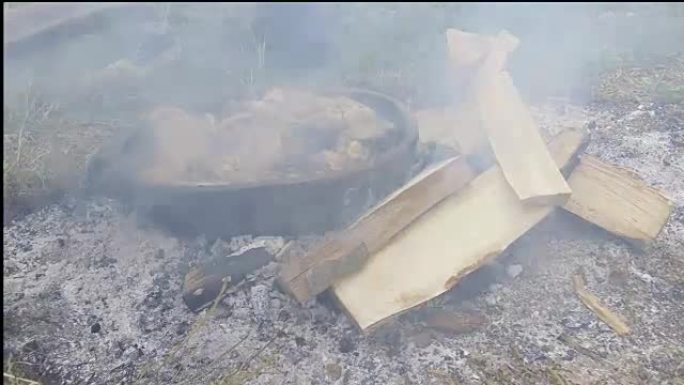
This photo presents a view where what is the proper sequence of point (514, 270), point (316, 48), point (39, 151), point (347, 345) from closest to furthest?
point (347, 345) → point (514, 270) → point (39, 151) → point (316, 48)

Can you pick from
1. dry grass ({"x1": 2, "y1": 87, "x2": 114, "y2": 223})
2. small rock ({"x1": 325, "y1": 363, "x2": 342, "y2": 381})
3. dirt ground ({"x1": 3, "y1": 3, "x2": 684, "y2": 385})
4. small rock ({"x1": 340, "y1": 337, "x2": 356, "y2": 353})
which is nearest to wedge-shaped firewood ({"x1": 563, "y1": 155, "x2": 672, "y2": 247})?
dirt ground ({"x1": 3, "y1": 3, "x2": 684, "y2": 385})

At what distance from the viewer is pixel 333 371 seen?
3078 mm

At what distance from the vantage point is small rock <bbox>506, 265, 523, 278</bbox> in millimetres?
3648

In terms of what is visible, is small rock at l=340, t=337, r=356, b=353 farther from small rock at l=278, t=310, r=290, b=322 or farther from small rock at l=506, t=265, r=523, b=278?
small rock at l=506, t=265, r=523, b=278

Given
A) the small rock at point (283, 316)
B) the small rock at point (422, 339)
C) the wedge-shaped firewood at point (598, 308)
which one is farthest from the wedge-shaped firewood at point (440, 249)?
the wedge-shaped firewood at point (598, 308)

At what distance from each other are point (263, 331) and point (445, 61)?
3.81 metres

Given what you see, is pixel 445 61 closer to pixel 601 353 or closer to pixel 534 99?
pixel 534 99

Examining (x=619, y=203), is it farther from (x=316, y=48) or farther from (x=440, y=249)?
(x=316, y=48)

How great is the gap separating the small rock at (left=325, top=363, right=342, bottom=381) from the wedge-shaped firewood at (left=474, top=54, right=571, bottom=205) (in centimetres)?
144

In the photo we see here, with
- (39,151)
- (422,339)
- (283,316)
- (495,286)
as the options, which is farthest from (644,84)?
(39,151)

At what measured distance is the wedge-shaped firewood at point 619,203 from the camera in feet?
12.1

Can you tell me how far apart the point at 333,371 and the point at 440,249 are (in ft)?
3.04

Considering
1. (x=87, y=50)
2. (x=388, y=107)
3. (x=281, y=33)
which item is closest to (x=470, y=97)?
(x=388, y=107)

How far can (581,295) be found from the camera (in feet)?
11.4
